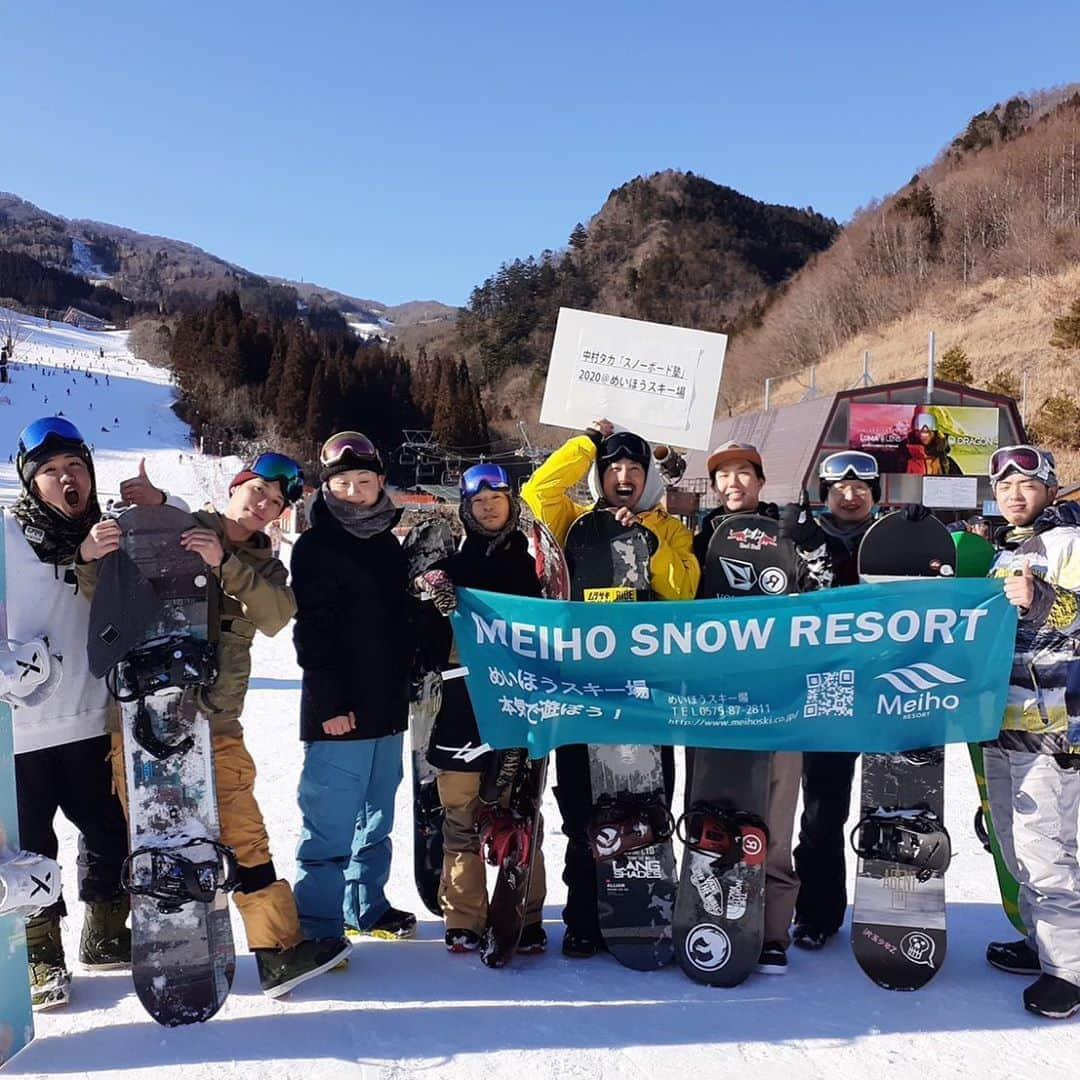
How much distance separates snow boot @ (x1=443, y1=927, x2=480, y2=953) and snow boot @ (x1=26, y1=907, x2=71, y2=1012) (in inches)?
54.6

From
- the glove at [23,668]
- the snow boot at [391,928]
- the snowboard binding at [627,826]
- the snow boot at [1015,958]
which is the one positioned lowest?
the snow boot at [391,928]

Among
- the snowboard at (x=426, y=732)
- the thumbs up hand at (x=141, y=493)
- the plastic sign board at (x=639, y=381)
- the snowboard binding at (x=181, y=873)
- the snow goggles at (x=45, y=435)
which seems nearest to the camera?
the snowboard binding at (x=181, y=873)

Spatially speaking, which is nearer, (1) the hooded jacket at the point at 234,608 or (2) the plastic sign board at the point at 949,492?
(1) the hooded jacket at the point at 234,608

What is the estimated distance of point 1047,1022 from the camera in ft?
9.78

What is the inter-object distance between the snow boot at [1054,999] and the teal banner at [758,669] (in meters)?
0.90

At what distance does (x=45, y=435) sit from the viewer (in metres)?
3.08

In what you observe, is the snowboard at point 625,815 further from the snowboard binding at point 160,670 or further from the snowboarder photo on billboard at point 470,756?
the snowboard binding at point 160,670

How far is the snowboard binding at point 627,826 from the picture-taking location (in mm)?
3355

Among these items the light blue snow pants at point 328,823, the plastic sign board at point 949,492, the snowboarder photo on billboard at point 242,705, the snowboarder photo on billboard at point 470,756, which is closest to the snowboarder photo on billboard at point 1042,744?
the snowboarder photo on billboard at point 470,756

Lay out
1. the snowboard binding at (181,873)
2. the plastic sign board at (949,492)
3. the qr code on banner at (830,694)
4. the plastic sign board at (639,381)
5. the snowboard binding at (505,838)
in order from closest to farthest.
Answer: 1. the snowboard binding at (181,873)
2. the qr code on banner at (830,694)
3. the snowboard binding at (505,838)
4. the plastic sign board at (639,381)
5. the plastic sign board at (949,492)

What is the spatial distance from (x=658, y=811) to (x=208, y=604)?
192 centimetres

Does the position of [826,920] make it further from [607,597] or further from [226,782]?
[226,782]

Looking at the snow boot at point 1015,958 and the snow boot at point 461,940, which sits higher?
the snow boot at point 1015,958

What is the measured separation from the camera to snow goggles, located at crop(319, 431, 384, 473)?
3.38 metres
